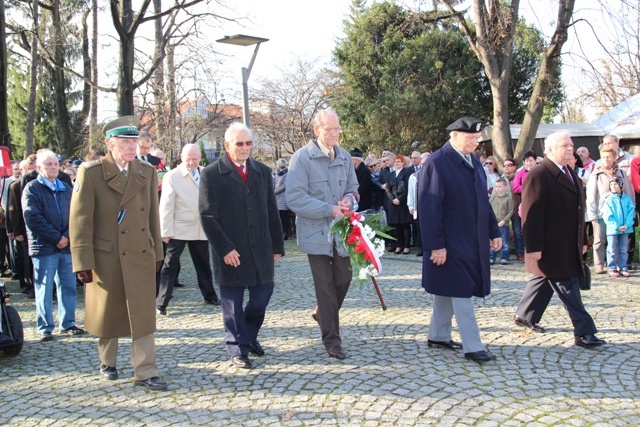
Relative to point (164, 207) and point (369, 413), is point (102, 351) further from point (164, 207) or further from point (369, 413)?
point (164, 207)

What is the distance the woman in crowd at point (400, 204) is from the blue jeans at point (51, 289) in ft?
22.4

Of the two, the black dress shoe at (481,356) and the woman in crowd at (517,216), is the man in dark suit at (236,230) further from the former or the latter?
the woman in crowd at (517,216)

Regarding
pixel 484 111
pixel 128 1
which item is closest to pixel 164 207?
pixel 128 1

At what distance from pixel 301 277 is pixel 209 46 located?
10.7 metres

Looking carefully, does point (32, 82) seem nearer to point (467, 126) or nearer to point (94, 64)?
point (94, 64)

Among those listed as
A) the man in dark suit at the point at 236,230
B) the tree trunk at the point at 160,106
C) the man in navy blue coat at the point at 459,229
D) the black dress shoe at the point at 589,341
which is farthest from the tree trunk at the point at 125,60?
the black dress shoe at the point at 589,341

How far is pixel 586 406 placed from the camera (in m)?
4.04

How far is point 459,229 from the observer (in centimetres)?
509

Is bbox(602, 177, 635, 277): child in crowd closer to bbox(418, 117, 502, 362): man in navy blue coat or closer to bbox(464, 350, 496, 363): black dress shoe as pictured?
bbox(418, 117, 502, 362): man in navy blue coat

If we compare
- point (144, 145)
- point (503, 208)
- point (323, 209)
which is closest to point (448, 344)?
point (323, 209)

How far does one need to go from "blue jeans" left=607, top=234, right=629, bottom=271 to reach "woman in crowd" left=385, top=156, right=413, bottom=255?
3959mm

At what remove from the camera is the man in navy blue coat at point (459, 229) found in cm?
504

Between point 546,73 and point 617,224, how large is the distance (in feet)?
19.8

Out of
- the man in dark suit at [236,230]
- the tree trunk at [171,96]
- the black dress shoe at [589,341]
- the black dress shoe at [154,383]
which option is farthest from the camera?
the tree trunk at [171,96]
